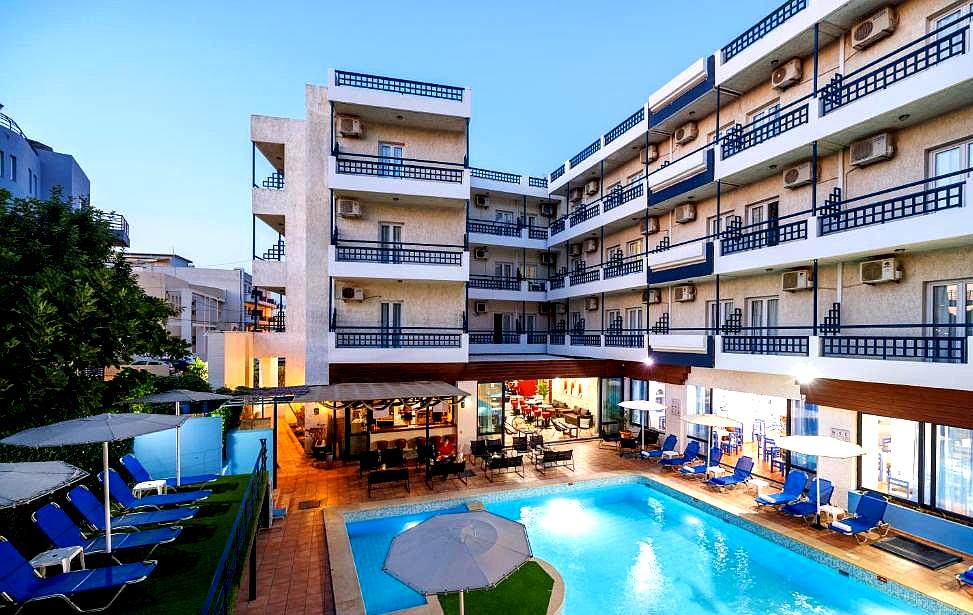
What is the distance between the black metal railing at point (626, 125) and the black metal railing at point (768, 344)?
10.6m

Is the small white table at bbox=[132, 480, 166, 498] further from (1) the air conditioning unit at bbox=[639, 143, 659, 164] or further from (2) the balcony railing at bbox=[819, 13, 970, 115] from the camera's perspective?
(1) the air conditioning unit at bbox=[639, 143, 659, 164]

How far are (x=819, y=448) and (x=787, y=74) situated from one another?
36.5ft

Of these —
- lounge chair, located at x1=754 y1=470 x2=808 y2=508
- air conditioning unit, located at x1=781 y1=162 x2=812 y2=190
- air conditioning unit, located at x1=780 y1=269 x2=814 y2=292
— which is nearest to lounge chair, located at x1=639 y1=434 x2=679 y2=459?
lounge chair, located at x1=754 y1=470 x2=808 y2=508

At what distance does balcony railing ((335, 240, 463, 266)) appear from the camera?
16.8m

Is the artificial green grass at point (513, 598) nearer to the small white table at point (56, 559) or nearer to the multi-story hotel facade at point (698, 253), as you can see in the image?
the small white table at point (56, 559)

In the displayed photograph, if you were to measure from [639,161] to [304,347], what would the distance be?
17194 millimetres

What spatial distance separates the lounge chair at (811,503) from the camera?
36.4 ft

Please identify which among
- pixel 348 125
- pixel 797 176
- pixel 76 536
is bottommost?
pixel 76 536

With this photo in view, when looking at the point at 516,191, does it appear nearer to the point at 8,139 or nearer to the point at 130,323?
the point at 130,323

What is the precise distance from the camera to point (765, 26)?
44.2 feet

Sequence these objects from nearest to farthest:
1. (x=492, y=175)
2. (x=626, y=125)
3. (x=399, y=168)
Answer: (x=399, y=168) < (x=626, y=125) < (x=492, y=175)

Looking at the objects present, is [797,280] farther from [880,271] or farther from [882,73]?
[882,73]

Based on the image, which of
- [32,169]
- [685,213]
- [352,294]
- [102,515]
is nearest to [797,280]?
[685,213]

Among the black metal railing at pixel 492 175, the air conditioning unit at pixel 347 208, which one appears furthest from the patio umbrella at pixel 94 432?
the black metal railing at pixel 492 175
